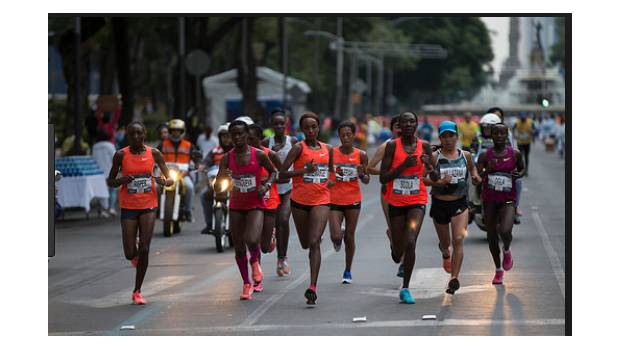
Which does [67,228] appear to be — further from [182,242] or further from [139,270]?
[139,270]

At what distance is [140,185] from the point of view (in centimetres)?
1391

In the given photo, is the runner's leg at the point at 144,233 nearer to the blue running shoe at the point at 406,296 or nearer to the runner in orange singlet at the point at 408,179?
the runner in orange singlet at the point at 408,179

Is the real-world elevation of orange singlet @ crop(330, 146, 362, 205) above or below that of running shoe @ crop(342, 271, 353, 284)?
above

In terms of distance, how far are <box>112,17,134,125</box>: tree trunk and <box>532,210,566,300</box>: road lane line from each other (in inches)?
502

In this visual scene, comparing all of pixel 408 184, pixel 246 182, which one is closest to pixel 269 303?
pixel 246 182

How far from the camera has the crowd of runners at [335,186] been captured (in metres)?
13.6

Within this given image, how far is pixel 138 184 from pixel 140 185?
0.07ft

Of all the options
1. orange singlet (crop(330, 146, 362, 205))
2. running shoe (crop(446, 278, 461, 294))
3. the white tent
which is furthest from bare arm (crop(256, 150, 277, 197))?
the white tent

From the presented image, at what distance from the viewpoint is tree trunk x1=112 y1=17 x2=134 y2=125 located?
34.5m

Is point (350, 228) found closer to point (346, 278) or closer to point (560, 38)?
point (346, 278)

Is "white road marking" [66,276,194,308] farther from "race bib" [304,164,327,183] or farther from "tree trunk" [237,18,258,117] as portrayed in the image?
"tree trunk" [237,18,258,117]

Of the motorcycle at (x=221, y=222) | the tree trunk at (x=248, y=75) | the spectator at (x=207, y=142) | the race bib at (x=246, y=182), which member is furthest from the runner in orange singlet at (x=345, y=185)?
the tree trunk at (x=248, y=75)
